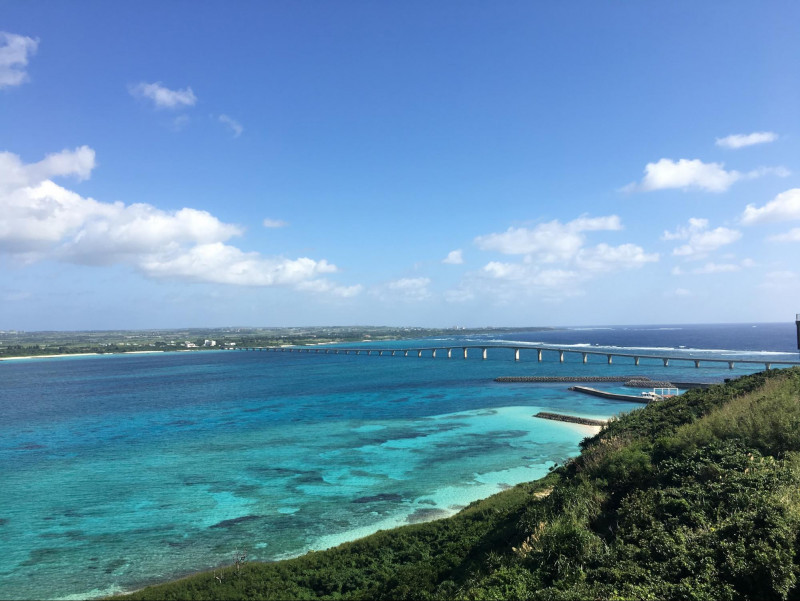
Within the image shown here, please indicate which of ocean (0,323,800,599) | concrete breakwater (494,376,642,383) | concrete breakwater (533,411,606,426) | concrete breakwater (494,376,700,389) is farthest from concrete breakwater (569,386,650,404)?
concrete breakwater (533,411,606,426)

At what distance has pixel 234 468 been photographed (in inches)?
1521

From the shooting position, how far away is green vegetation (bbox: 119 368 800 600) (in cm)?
1111

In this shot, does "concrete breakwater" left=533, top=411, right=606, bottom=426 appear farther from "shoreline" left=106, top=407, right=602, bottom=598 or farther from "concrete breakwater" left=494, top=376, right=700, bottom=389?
"concrete breakwater" left=494, top=376, right=700, bottom=389

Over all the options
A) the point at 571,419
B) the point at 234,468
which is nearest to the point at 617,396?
the point at 571,419

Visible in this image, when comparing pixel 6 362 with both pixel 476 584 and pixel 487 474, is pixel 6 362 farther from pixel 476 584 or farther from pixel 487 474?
pixel 476 584

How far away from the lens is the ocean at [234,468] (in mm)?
23938

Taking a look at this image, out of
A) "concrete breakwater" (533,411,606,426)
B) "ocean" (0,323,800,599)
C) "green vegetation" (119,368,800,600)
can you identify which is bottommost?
"ocean" (0,323,800,599)

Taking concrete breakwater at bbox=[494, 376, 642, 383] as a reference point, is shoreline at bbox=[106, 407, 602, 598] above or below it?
above

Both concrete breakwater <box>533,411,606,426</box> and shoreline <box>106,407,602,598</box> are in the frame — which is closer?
shoreline <box>106,407,602,598</box>

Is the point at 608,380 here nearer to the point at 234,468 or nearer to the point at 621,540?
the point at 234,468

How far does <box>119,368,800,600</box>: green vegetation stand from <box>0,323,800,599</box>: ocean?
5.66 m

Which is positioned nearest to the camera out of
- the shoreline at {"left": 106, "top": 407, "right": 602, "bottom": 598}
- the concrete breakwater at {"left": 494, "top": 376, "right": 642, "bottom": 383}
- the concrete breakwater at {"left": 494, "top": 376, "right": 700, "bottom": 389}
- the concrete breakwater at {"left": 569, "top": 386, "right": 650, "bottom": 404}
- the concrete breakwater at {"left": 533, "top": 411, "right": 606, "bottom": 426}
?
the shoreline at {"left": 106, "top": 407, "right": 602, "bottom": 598}

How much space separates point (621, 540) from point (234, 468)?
33762mm

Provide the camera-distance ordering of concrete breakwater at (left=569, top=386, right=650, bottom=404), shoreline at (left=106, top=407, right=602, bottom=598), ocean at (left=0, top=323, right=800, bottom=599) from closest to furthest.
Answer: shoreline at (left=106, top=407, right=602, bottom=598) < ocean at (left=0, top=323, right=800, bottom=599) < concrete breakwater at (left=569, top=386, right=650, bottom=404)
